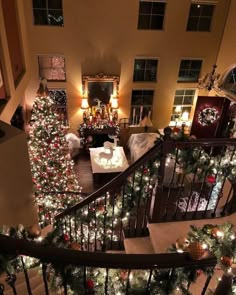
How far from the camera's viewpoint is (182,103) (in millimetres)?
8477

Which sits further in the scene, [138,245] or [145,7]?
[145,7]

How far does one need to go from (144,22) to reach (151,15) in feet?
0.79

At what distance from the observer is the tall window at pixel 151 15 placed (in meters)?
6.98

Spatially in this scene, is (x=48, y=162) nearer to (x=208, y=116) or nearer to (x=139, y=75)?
(x=139, y=75)

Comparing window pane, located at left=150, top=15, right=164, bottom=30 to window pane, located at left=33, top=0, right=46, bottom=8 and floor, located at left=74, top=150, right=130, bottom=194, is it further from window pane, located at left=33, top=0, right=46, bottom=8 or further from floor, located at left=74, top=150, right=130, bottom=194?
floor, located at left=74, top=150, right=130, bottom=194

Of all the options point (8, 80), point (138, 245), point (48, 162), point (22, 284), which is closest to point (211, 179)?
point (138, 245)

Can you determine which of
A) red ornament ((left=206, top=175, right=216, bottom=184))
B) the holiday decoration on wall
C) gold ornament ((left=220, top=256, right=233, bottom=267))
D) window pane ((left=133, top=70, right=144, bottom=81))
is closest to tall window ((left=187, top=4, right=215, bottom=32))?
window pane ((left=133, top=70, right=144, bottom=81))

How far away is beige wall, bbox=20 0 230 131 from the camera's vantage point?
6.81 m

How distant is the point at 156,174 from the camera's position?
9.08 ft

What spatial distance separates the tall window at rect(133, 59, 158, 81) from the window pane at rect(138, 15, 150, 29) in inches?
34.1

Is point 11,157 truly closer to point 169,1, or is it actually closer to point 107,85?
point 107,85

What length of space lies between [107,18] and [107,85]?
5.61ft

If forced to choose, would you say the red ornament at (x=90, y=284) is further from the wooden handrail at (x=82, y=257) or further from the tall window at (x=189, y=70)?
the tall window at (x=189, y=70)

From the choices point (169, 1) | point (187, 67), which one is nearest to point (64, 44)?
point (169, 1)
